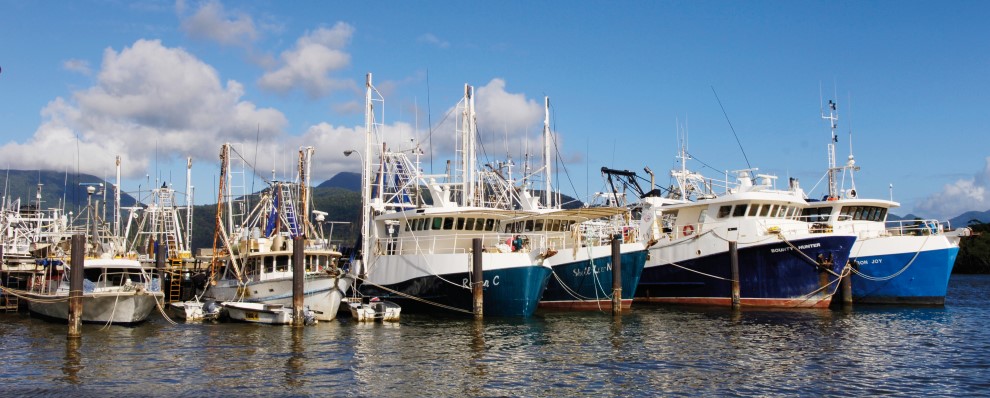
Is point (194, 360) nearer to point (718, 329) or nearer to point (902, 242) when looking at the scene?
point (718, 329)

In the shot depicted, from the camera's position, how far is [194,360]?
2116 cm

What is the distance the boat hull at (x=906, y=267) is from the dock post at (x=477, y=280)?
1882cm

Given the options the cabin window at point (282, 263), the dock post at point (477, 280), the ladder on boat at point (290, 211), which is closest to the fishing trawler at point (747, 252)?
the dock post at point (477, 280)

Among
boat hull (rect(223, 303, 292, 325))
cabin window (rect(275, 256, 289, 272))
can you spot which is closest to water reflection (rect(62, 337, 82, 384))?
boat hull (rect(223, 303, 292, 325))

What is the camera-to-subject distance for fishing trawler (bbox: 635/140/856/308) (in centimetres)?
3497

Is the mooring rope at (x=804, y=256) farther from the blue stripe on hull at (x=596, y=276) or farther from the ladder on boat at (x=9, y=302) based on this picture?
the ladder on boat at (x=9, y=302)

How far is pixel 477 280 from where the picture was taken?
29.4 m

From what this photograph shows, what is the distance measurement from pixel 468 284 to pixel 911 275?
20.9 meters

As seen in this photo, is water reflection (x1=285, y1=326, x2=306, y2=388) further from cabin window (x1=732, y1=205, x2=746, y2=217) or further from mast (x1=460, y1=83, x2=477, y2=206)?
cabin window (x1=732, y1=205, x2=746, y2=217)

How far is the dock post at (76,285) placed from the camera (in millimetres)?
24188

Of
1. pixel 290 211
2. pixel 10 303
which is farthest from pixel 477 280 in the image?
pixel 10 303

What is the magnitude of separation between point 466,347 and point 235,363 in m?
6.55

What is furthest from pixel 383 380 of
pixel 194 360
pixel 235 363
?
pixel 194 360

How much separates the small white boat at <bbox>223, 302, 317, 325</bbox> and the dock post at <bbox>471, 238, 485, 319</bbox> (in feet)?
19.7
